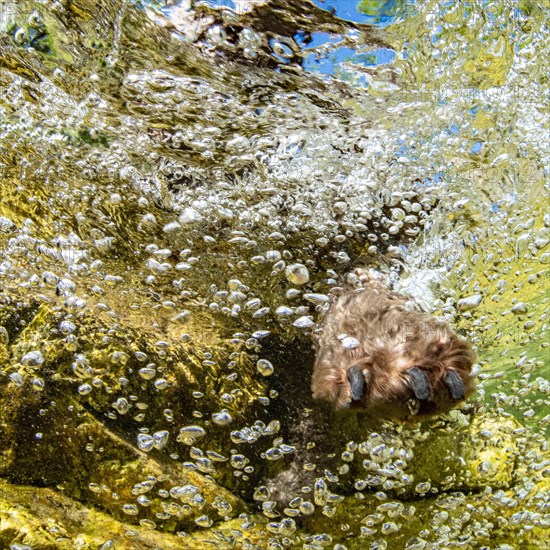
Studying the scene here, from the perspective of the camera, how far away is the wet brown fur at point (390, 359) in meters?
2.26

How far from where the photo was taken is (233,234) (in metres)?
3.04

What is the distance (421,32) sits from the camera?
290 centimetres

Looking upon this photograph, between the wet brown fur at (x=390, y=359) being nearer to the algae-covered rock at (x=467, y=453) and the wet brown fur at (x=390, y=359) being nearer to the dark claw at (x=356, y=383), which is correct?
the dark claw at (x=356, y=383)

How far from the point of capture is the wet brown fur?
226 centimetres

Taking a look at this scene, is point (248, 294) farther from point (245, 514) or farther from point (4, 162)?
point (4, 162)

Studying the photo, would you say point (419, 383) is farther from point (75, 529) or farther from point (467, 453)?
point (75, 529)

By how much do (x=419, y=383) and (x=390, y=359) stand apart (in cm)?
19

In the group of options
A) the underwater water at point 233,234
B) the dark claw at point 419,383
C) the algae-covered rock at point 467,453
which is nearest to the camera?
the dark claw at point 419,383

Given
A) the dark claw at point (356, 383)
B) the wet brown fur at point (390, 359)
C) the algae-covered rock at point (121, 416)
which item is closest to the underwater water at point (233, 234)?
the algae-covered rock at point (121, 416)

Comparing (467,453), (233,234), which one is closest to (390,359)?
(233,234)

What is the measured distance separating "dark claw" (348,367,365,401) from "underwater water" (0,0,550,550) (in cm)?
50

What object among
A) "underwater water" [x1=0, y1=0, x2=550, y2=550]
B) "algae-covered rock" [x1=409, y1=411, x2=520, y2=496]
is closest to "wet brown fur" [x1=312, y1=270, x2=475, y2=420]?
"underwater water" [x1=0, y1=0, x2=550, y2=550]

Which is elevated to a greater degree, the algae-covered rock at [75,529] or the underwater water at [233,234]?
the underwater water at [233,234]

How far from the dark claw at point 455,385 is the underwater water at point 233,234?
646 mm
